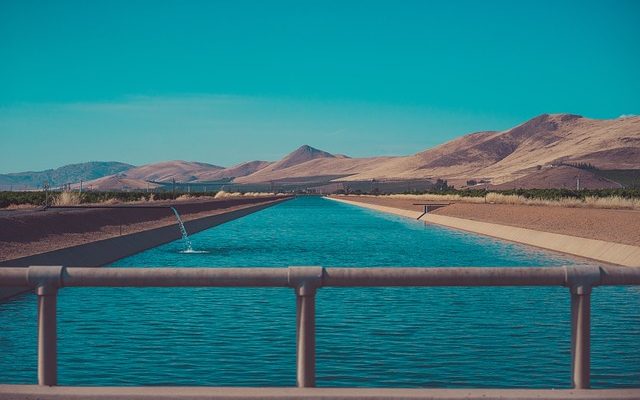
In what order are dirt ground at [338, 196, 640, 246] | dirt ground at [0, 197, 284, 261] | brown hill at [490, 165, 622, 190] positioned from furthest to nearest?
brown hill at [490, 165, 622, 190] → dirt ground at [338, 196, 640, 246] → dirt ground at [0, 197, 284, 261]

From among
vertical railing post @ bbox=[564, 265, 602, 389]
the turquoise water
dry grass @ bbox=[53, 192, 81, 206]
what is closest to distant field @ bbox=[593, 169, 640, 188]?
dry grass @ bbox=[53, 192, 81, 206]

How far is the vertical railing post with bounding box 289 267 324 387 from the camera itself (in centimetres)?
530

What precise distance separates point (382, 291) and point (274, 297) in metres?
2.94

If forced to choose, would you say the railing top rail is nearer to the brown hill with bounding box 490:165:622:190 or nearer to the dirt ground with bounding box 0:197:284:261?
the dirt ground with bounding box 0:197:284:261

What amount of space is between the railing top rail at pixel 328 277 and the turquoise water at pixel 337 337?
4754 millimetres

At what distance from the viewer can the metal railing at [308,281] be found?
5.33 metres

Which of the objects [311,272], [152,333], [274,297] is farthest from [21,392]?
[274,297]

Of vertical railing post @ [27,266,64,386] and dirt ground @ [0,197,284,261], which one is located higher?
vertical railing post @ [27,266,64,386]

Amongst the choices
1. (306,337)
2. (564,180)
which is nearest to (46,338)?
→ (306,337)

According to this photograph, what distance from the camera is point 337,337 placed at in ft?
44.2

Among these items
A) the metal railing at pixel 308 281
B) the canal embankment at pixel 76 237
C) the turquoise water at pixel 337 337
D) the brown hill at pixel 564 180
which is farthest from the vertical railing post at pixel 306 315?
the brown hill at pixel 564 180

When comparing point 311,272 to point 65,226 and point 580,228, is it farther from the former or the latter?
point 580,228

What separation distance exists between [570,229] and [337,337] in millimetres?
30193

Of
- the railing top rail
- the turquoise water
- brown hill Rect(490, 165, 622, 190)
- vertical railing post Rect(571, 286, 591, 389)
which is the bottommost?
the turquoise water
